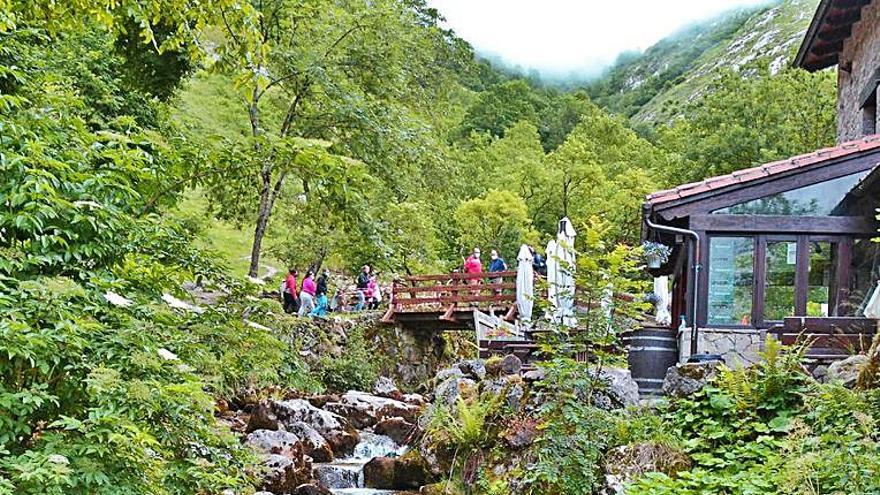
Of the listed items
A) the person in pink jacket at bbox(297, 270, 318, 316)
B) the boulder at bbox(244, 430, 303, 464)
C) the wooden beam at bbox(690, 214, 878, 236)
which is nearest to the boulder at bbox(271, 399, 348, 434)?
the boulder at bbox(244, 430, 303, 464)

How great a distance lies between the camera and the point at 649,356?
1184cm

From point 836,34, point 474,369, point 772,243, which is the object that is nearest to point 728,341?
point 772,243

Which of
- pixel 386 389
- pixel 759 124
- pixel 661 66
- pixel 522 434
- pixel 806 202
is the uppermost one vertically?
pixel 661 66

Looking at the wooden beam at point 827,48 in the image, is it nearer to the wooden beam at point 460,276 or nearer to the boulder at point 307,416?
the wooden beam at point 460,276

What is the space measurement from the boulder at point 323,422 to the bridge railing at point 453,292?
7747mm

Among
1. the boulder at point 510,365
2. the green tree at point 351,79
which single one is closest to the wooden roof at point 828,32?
the green tree at point 351,79

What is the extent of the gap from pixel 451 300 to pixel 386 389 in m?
3.81

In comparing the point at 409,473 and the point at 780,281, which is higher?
the point at 780,281

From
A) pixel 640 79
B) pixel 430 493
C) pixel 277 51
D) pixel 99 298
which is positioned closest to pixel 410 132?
pixel 277 51

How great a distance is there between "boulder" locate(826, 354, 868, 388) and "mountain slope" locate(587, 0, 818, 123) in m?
59.1

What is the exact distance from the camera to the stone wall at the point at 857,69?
45.6 feet

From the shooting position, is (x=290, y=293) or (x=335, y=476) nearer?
(x=335, y=476)

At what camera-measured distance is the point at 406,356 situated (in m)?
24.1

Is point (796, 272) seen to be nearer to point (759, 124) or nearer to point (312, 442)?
point (312, 442)
